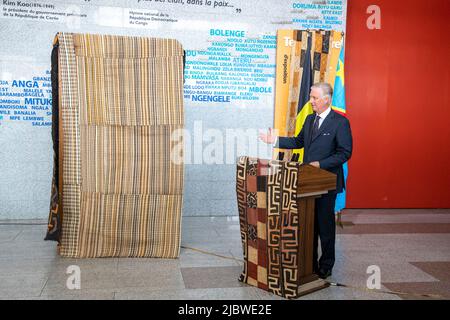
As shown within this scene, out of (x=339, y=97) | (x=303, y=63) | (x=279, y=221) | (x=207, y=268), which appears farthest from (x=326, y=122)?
(x=303, y=63)

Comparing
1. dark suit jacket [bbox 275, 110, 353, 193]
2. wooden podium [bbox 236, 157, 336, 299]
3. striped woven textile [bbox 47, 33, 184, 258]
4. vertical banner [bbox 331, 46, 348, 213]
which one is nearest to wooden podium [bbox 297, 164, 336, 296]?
wooden podium [bbox 236, 157, 336, 299]

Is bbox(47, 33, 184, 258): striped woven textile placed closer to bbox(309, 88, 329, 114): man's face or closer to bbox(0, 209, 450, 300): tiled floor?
bbox(0, 209, 450, 300): tiled floor

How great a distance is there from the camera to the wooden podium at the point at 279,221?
3021 mm

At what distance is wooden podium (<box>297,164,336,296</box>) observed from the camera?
10.2 feet

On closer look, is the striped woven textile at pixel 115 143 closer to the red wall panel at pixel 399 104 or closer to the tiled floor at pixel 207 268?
the tiled floor at pixel 207 268

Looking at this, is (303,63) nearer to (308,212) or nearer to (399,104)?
(399,104)

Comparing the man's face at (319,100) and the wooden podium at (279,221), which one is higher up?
the man's face at (319,100)

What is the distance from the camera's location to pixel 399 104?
6.51 meters

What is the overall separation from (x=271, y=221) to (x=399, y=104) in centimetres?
423

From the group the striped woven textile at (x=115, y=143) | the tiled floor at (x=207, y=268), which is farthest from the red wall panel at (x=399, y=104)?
the striped woven textile at (x=115, y=143)

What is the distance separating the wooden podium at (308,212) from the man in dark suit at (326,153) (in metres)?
0.19
